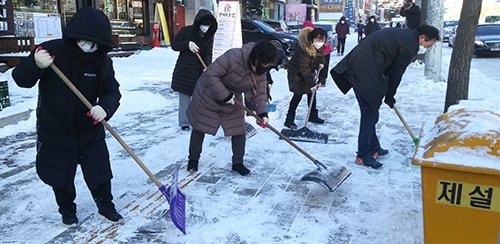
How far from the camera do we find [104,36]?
269cm

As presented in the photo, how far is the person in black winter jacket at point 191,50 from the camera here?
5.28m

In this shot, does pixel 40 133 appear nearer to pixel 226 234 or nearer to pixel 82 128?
pixel 82 128

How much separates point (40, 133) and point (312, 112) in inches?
172

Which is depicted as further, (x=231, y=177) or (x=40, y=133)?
(x=231, y=177)

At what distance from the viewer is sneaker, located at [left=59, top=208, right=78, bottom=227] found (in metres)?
3.14

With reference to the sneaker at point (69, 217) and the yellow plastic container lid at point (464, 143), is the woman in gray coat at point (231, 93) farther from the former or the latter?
the yellow plastic container lid at point (464, 143)

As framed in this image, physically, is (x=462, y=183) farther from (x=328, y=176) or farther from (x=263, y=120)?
(x=263, y=120)

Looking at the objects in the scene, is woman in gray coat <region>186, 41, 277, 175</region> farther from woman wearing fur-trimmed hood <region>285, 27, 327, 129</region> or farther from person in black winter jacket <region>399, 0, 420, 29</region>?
person in black winter jacket <region>399, 0, 420, 29</region>

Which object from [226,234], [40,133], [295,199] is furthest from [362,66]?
[40,133]

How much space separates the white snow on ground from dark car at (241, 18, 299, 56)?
908cm

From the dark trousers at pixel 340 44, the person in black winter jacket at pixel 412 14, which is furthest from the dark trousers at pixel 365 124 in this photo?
the dark trousers at pixel 340 44

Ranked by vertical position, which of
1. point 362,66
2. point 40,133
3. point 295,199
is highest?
point 362,66

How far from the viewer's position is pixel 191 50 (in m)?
5.27

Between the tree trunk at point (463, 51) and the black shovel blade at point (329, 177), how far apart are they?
2.63m
